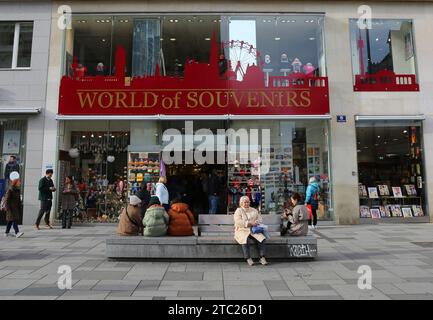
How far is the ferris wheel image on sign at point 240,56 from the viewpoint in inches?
573

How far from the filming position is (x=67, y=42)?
49.0ft

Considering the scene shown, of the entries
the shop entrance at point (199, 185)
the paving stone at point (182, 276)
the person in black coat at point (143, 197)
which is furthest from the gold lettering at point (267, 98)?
the paving stone at point (182, 276)

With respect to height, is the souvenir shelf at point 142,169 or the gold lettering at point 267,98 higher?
the gold lettering at point 267,98

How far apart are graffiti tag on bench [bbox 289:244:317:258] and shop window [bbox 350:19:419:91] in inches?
346

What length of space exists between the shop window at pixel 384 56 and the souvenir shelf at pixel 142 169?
27.1ft

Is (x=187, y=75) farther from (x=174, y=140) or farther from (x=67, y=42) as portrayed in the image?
(x=67, y=42)

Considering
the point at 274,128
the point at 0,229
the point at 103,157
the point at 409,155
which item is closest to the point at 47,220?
the point at 0,229

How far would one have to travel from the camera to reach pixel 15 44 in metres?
14.8

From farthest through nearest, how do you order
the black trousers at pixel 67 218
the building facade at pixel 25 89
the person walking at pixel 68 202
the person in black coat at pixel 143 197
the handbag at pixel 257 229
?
the building facade at pixel 25 89 < the person in black coat at pixel 143 197 < the black trousers at pixel 67 218 < the person walking at pixel 68 202 < the handbag at pixel 257 229

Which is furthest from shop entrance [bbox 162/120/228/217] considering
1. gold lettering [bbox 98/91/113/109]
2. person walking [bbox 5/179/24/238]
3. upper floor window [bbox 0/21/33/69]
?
upper floor window [bbox 0/21/33/69]

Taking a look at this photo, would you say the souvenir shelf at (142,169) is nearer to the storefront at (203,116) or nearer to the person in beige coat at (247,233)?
the storefront at (203,116)

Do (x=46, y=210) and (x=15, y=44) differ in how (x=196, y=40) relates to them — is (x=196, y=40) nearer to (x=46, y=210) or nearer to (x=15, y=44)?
(x=15, y=44)

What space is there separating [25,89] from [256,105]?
8828 mm

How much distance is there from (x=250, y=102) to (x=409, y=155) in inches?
255
